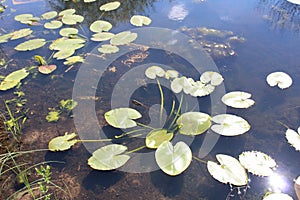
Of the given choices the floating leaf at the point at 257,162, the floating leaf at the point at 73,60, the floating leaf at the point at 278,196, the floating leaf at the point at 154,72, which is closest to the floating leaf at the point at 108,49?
the floating leaf at the point at 73,60

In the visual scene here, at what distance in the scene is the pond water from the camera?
62.4 inches

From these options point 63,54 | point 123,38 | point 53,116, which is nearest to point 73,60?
point 63,54

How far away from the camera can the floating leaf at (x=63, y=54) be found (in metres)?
2.48

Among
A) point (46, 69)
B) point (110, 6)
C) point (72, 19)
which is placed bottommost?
point (46, 69)

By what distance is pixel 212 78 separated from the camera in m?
2.13

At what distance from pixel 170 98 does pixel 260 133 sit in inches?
27.8

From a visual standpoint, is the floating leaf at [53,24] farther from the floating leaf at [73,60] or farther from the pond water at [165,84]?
the floating leaf at [73,60]

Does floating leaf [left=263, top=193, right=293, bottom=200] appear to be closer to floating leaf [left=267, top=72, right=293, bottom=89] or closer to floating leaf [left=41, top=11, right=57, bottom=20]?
floating leaf [left=267, top=72, right=293, bottom=89]

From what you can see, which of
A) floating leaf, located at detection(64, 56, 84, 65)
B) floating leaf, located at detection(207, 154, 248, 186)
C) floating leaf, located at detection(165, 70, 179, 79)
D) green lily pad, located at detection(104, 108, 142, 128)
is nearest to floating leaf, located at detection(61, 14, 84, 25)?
floating leaf, located at detection(64, 56, 84, 65)

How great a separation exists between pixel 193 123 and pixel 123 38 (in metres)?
1.23

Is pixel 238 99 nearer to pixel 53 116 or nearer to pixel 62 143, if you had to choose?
pixel 62 143

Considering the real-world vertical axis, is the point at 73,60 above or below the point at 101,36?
below

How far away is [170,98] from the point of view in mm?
2098

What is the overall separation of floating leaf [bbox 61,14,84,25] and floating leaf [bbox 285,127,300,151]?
235cm
